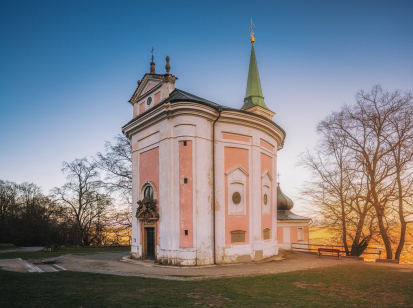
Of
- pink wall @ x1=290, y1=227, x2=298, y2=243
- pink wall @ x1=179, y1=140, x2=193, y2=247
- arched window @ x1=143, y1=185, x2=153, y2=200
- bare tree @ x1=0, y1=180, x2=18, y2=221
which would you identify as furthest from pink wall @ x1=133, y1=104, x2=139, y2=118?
bare tree @ x1=0, y1=180, x2=18, y2=221

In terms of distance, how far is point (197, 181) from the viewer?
16906mm

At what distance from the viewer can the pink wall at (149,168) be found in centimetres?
1852

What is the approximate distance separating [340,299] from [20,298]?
8.94 m

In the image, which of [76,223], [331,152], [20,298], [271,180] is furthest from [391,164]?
[76,223]

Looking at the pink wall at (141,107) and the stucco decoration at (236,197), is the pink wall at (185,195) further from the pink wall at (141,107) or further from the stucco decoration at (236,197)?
the pink wall at (141,107)

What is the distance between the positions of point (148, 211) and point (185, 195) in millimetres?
2834

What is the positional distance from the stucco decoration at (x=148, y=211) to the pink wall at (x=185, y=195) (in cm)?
195

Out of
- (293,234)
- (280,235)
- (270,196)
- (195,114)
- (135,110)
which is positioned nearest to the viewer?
(195,114)

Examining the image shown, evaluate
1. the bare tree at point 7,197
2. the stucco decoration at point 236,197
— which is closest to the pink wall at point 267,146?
the stucco decoration at point 236,197

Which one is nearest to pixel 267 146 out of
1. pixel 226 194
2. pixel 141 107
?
pixel 226 194

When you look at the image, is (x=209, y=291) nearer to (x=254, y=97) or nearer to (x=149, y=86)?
(x=149, y=86)

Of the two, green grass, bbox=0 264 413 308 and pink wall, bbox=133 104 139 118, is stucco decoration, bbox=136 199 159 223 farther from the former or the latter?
pink wall, bbox=133 104 139 118

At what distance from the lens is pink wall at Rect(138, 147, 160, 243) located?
729 inches

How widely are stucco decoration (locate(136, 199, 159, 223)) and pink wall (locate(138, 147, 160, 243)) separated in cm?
36
